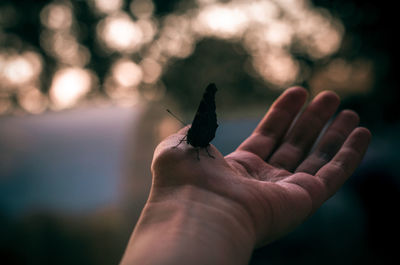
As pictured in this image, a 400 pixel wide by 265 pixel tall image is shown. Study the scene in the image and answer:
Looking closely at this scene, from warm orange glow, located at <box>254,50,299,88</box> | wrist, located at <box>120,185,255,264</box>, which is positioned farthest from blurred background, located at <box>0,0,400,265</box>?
wrist, located at <box>120,185,255,264</box>

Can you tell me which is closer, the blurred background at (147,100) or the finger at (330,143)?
the finger at (330,143)

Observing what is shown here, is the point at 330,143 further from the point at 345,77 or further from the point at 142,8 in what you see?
the point at 142,8

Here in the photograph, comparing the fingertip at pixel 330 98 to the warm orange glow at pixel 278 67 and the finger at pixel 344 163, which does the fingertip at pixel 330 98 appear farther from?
the warm orange glow at pixel 278 67

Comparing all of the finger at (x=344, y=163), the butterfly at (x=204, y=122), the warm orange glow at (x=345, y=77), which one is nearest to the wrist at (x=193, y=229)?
the butterfly at (x=204, y=122)

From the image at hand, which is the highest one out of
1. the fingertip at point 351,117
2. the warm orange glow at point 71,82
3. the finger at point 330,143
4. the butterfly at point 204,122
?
the butterfly at point 204,122

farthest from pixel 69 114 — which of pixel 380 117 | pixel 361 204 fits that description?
pixel 380 117

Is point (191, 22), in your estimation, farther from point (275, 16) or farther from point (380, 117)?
point (380, 117)
